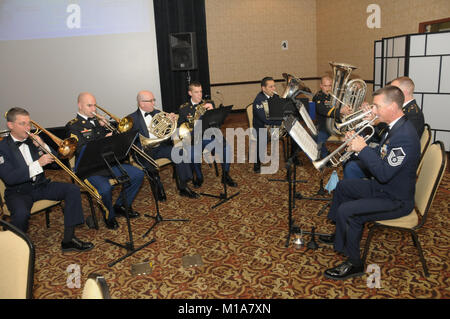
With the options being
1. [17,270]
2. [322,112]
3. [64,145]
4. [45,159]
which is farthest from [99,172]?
[322,112]

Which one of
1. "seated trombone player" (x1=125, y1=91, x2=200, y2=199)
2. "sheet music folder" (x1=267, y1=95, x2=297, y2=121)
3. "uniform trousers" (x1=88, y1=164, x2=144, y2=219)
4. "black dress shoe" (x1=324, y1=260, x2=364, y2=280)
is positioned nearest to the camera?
"black dress shoe" (x1=324, y1=260, x2=364, y2=280)

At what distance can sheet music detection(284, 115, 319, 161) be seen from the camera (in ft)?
10.2

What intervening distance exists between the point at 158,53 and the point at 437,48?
623 cm

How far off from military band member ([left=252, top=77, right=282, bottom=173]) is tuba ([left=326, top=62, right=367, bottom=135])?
3.54 ft

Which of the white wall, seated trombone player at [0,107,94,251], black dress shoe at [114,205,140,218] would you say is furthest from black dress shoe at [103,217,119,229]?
the white wall

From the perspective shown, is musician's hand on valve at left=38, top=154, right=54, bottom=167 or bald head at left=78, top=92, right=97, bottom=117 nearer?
musician's hand on valve at left=38, top=154, right=54, bottom=167

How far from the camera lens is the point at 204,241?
393 cm

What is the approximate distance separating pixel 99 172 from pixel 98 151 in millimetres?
651

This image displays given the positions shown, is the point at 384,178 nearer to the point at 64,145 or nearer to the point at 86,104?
the point at 64,145

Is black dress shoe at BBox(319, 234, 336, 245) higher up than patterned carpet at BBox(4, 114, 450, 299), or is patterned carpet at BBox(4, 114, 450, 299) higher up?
black dress shoe at BBox(319, 234, 336, 245)

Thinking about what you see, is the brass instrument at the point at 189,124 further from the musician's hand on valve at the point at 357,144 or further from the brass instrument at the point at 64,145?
the musician's hand on valve at the point at 357,144

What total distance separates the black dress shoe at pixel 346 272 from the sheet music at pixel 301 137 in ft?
3.15

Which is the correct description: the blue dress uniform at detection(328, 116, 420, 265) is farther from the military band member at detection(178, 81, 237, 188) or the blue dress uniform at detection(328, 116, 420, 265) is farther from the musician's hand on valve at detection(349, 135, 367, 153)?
the military band member at detection(178, 81, 237, 188)

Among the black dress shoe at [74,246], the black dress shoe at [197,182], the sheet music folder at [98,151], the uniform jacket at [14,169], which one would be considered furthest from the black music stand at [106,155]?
the black dress shoe at [197,182]
